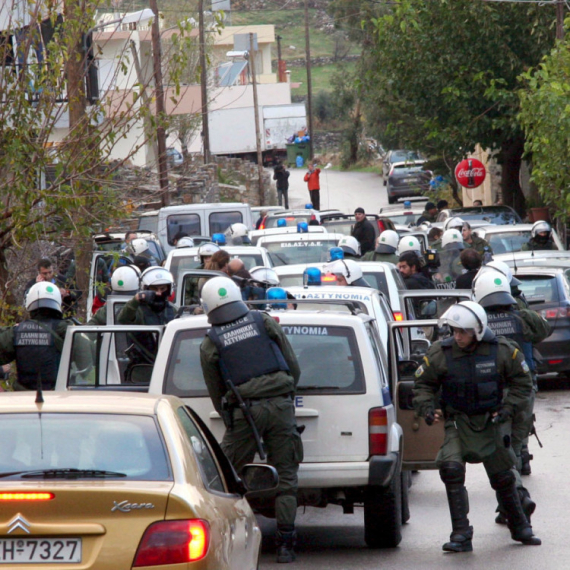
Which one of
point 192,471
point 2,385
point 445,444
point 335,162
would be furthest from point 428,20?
point 335,162

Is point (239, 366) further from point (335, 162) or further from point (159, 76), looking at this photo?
point (335, 162)

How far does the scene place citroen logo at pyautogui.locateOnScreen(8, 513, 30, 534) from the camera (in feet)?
12.9

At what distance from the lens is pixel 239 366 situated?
7215mm

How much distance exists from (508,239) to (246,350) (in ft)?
44.0

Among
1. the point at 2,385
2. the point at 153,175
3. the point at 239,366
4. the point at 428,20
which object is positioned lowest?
the point at 2,385

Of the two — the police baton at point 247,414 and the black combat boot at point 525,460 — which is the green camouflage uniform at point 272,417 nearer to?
the police baton at point 247,414

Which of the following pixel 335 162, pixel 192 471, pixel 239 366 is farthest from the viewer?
pixel 335 162

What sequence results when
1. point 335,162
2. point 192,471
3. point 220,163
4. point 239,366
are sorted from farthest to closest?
point 335,162 < point 220,163 < point 239,366 < point 192,471

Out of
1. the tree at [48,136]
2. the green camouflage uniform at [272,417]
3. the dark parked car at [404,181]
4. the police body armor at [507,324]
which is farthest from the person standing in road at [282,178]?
the green camouflage uniform at [272,417]

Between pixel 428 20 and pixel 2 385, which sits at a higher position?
pixel 428 20

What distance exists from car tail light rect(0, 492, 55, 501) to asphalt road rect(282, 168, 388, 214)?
39792 millimetres

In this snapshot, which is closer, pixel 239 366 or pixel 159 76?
pixel 239 366

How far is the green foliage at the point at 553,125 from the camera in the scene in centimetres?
2056

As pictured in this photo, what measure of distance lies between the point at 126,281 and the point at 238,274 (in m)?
1.15
